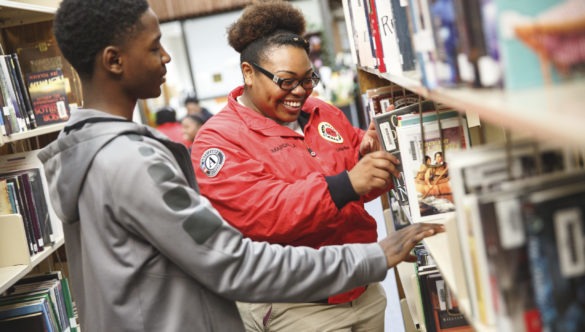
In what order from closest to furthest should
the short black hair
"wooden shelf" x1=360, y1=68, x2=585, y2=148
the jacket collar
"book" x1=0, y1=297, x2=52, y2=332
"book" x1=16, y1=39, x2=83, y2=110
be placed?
"wooden shelf" x1=360, y1=68, x2=585, y2=148, the jacket collar, "book" x1=0, y1=297, x2=52, y2=332, "book" x1=16, y1=39, x2=83, y2=110, the short black hair

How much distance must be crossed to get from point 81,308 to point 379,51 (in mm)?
1161

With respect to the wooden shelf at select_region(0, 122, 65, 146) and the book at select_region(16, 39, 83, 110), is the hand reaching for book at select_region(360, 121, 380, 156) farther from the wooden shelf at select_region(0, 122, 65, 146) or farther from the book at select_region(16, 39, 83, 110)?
the book at select_region(16, 39, 83, 110)

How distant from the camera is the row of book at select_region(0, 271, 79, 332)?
8.54 ft

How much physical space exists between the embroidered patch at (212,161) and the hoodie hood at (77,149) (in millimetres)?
473

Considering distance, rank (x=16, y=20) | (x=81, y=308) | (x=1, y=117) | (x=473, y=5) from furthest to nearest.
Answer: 1. (x=16, y=20)
2. (x=1, y=117)
3. (x=81, y=308)
4. (x=473, y=5)

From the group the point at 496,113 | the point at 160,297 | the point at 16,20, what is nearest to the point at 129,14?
the point at 160,297

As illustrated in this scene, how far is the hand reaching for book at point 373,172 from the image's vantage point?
74.2 inches

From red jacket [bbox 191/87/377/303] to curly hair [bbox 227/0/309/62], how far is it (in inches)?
7.2

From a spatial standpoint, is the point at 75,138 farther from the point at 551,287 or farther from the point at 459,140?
the point at 551,287

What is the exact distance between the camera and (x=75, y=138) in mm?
1510

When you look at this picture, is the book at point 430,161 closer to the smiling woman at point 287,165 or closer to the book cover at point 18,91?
the smiling woman at point 287,165

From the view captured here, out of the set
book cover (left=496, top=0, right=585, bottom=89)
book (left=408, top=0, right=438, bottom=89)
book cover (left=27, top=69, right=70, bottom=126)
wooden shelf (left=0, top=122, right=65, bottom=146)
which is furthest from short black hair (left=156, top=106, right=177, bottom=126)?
book cover (left=496, top=0, right=585, bottom=89)

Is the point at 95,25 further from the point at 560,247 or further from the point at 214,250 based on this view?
the point at 560,247

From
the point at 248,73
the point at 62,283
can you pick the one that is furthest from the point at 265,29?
the point at 62,283
